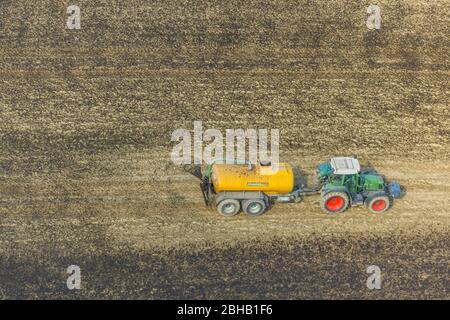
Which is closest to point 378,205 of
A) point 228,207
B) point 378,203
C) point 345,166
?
point 378,203

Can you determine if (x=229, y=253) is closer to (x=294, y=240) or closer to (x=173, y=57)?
(x=294, y=240)

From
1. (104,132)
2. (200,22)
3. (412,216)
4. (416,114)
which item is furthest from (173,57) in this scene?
(412,216)

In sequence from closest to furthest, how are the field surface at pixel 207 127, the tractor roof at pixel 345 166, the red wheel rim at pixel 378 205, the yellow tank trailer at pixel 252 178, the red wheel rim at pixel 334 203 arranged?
1. the field surface at pixel 207 127
2. the yellow tank trailer at pixel 252 178
3. the tractor roof at pixel 345 166
4. the red wheel rim at pixel 334 203
5. the red wheel rim at pixel 378 205

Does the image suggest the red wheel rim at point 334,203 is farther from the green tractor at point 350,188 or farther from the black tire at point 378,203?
the black tire at point 378,203

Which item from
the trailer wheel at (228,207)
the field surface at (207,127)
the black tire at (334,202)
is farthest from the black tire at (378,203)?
the trailer wheel at (228,207)

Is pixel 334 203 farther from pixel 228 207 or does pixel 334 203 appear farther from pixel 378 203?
pixel 228 207
